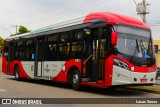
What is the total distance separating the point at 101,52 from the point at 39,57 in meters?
6.67

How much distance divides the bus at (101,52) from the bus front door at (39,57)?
34.6 inches

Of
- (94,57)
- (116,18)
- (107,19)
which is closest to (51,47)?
(94,57)

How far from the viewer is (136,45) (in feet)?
47.5

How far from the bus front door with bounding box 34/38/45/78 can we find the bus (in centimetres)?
88

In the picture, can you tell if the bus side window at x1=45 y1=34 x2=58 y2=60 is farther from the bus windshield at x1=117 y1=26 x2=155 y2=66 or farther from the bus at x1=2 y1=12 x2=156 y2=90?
the bus windshield at x1=117 y1=26 x2=155 y2=66

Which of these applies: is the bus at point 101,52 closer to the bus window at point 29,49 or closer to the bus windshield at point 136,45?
the bus windshield at point 136,45

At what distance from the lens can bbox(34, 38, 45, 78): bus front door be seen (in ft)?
65.4

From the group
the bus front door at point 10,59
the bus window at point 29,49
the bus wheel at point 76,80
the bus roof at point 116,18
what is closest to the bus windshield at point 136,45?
the bus roof at point 116,18

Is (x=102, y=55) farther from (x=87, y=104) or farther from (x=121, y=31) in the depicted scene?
(x=87, y=104)

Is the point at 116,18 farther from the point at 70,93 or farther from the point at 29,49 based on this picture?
the point at 29,49

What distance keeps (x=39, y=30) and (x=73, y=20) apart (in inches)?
177

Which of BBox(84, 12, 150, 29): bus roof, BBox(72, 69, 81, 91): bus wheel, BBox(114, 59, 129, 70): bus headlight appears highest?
BBox(84, 12, 150, 29): bus roof

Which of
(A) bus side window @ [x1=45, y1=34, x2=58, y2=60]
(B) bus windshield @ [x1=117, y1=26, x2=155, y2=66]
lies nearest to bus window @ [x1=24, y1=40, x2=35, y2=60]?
(A) bus side window @ [x1=45, y1=34, x2=58, y2=60]

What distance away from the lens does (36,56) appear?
20703mm
